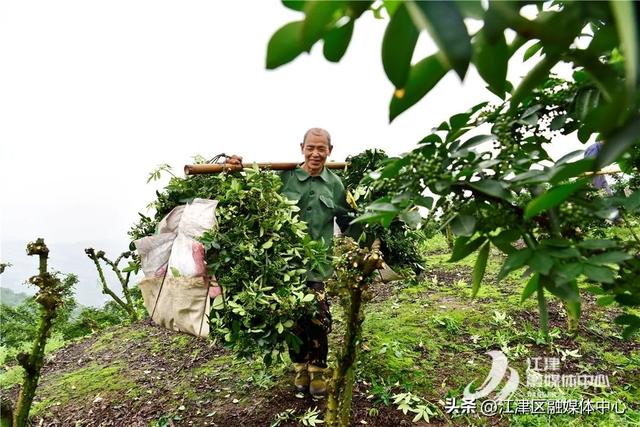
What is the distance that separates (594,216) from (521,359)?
105 inches

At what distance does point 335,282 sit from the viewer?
153 centimetres

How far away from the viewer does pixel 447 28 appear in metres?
0.33

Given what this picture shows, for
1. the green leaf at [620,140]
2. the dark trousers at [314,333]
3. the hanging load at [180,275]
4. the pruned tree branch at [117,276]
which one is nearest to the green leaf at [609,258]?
the green leaf at [620,140]

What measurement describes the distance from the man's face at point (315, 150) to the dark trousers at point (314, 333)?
709 millimetres

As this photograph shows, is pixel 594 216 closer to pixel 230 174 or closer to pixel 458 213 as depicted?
pixel 458 213

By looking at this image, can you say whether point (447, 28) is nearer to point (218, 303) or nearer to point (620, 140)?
point (620, 140)

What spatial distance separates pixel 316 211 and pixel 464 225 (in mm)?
2058

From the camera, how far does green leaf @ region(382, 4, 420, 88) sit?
0.42 m

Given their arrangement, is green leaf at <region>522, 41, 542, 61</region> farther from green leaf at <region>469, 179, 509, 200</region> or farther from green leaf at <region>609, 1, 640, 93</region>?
green leaf at <region>609, 1, 640, 93</region>

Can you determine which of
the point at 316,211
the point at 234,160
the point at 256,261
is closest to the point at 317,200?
the point at 316,211

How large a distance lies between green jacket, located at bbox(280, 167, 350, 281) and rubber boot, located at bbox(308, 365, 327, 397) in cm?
73

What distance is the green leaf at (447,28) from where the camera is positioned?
1.06 feet

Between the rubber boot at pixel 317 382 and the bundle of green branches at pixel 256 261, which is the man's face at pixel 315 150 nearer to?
the bundle of green branches at pixel 256 261

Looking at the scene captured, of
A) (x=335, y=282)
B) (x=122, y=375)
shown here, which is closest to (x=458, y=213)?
(x=335, y=282)
